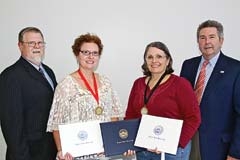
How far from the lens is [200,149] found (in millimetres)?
2363

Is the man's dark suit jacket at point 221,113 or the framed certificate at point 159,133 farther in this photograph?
the man's dark suit jacket at point 221,113

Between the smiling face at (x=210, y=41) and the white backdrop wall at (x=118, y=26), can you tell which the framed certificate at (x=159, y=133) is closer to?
the smiling face at (x=210, y=41)

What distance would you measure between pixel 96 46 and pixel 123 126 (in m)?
0.63

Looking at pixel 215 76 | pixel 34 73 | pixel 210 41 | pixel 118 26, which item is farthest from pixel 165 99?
pixel 118 26

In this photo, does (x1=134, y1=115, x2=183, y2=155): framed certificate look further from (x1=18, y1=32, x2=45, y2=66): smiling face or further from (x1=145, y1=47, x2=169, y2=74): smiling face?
(x1=18, y1=32, x2=45, y2=66): smiling face

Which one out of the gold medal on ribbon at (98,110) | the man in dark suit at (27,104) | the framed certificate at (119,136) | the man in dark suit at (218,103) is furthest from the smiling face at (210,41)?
the man in dark suit at (27,104)

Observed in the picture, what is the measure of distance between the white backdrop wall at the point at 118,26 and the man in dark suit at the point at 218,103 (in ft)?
2.61

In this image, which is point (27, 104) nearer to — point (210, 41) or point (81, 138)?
point (81, 138)

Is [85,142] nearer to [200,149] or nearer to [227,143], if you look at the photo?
[200,149]

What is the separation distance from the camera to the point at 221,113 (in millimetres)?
2283

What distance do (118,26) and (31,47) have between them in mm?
1096

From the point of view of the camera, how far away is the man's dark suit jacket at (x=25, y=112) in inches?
82.4

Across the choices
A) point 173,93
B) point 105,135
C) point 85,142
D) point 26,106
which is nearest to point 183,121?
point 173,93

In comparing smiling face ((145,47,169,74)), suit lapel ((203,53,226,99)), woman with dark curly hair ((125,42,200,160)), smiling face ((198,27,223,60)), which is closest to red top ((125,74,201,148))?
woman with dark curly hair ((125,42,200,160))
